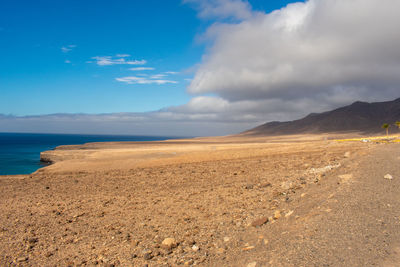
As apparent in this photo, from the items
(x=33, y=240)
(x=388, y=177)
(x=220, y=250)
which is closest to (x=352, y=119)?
(x=388, y=177)

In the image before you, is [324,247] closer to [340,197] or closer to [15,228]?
[340,197]

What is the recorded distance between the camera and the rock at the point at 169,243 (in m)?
6.87

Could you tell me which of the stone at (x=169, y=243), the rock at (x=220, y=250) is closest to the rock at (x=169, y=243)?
the stone at (x=169, y=243)

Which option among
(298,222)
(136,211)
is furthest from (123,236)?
(298,222)

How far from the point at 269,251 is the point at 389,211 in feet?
12.0

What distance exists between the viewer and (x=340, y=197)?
27.3ft

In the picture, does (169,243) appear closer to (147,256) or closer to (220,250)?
(147,256)

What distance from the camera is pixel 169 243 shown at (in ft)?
22.8

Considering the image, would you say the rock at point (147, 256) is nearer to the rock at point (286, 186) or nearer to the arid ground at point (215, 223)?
the arid ground at point (215, 223)

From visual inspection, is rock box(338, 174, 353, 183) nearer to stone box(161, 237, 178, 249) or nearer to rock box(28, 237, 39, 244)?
stone box(161, 237, 178, 249)

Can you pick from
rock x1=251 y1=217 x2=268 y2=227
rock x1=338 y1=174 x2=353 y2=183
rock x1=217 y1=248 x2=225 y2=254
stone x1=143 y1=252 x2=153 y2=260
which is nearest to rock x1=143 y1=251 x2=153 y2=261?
stone x1=143 y1=252 x2=153 y2=260

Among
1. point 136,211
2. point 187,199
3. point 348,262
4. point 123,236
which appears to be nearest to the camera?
point 348,262

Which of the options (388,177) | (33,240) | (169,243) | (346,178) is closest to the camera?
(169,243)

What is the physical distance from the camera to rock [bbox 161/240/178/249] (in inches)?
270
